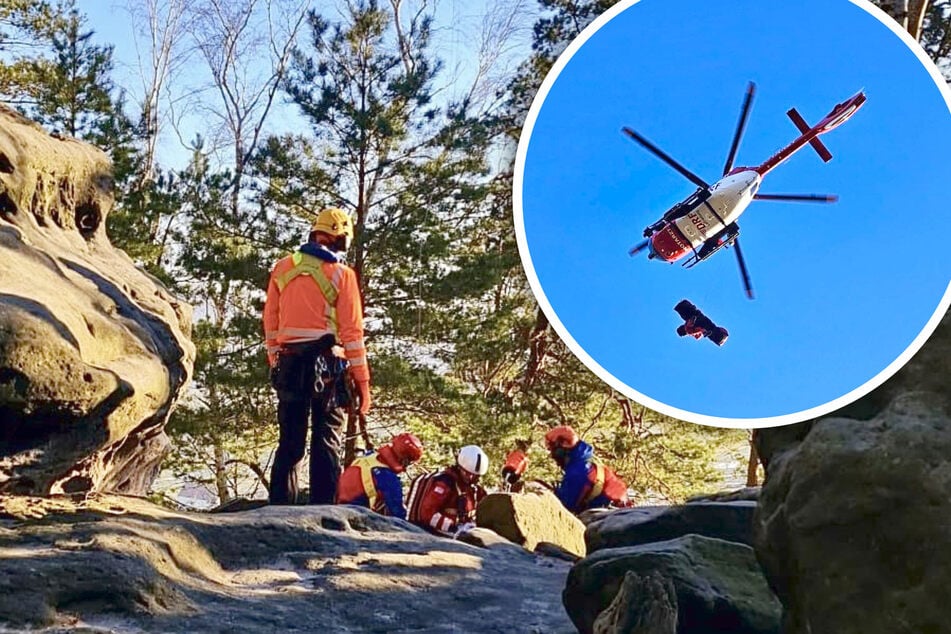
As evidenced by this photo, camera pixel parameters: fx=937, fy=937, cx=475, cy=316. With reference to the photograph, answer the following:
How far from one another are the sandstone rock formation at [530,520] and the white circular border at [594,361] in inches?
177

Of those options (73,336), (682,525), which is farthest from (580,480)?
(73,336)

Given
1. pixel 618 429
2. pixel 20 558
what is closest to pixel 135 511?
pixel 20 558

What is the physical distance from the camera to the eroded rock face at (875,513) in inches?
89.5

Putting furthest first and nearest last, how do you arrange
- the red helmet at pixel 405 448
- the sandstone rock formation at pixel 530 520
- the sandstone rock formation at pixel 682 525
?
the red helmet at pixel 405 448 < the sandstone rock formation at pixel 530 520 < the sandstone rock formation at pixel 682 525

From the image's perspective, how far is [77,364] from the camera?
4043 mm

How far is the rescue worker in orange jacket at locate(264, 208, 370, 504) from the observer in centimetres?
562

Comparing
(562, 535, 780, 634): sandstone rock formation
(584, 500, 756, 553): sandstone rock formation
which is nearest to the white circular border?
(562, 535, 780, 634): sandstone rock formation

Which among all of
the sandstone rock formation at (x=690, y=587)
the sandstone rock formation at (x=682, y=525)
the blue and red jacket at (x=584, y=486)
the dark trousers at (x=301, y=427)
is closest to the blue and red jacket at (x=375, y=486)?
the dark trousers at (x=301, y=427)

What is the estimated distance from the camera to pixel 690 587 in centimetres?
328

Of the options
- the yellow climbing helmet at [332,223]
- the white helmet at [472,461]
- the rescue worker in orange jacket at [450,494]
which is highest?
the yellow climbing helmet at [332,223]

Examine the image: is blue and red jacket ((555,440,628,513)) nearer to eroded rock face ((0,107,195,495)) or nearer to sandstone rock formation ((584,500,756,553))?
sandstone rock formation ((584,500,756,553))

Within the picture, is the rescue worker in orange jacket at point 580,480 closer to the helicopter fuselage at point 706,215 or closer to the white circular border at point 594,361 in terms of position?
the white circular border at point 594,361

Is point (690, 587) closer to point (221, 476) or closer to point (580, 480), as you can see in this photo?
point (580, 480)

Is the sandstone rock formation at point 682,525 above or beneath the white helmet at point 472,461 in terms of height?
beneath
